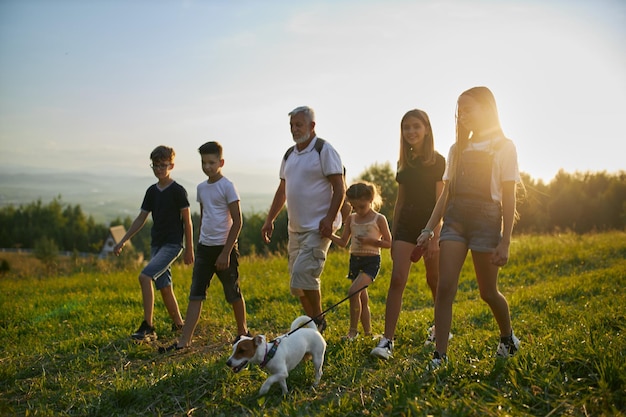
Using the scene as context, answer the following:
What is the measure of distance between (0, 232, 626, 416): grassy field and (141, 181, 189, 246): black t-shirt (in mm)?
1321

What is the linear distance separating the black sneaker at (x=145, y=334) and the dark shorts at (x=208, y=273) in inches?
36.7

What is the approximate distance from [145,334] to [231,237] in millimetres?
1793

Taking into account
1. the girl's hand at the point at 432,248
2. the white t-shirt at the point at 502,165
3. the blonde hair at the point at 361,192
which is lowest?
the girl's hand at the point at 432,248

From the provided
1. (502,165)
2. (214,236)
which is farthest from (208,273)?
(502,165)

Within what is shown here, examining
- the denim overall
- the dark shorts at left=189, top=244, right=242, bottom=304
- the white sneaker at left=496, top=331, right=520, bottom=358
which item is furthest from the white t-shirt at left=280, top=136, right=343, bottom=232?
the white sneaker at left=496, top=331, right=520, bottom=358

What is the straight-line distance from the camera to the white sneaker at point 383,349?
492cm

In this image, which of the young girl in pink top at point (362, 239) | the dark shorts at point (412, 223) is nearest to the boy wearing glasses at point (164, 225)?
the young girl in pink top at point (362, 239)

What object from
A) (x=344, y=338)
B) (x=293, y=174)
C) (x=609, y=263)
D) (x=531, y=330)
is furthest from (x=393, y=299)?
(x=609, y=263)

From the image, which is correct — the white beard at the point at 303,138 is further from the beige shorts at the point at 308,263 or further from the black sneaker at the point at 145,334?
the black sneaker at the point at 145,334

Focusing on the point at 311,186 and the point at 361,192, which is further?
the point at 361,192

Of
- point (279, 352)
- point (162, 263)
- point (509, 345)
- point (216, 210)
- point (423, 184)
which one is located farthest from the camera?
point (162, 263)

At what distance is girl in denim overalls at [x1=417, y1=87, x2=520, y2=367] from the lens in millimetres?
4332

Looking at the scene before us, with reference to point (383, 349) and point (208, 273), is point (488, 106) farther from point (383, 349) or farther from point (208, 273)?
point (208, 273)

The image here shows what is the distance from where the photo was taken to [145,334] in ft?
21.6
